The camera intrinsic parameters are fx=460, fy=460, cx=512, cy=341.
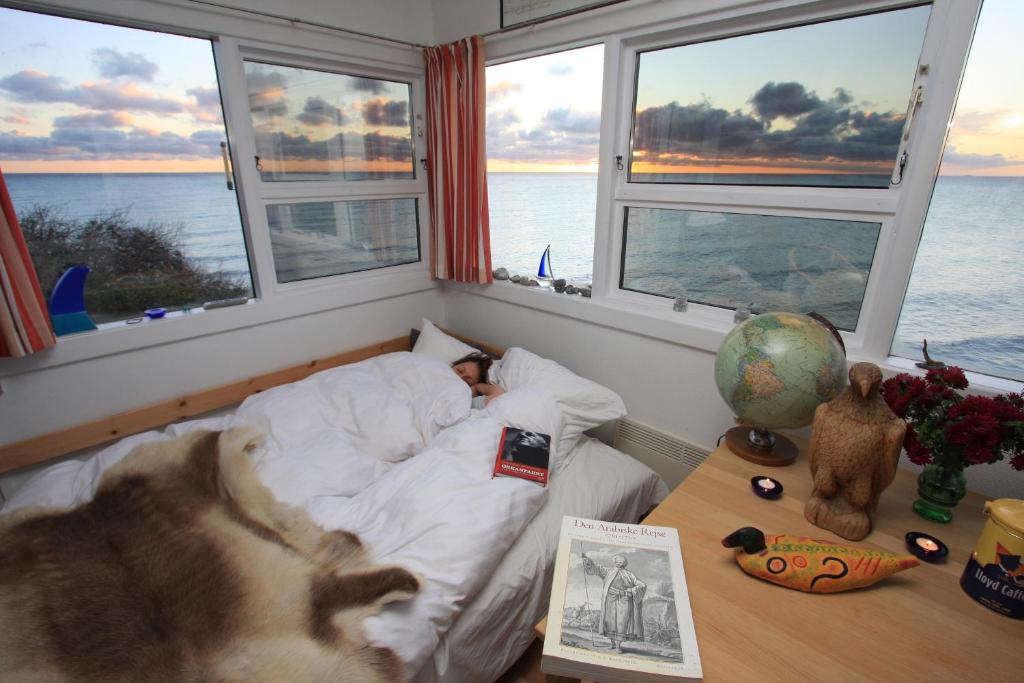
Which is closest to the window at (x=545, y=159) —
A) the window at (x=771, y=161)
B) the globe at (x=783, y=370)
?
the window at (x=771, y=161)

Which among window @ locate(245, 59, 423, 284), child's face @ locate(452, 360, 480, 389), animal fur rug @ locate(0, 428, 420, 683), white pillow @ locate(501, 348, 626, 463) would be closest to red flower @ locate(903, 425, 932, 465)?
white pillow @ locate(501, 348, 626, 463)

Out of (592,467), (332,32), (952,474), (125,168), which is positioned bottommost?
(592,467)

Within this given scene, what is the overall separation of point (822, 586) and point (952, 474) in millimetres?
449

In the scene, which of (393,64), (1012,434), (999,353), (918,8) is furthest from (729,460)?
(393,64)

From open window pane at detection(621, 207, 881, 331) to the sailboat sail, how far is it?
44 cm

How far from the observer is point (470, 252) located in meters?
2.38

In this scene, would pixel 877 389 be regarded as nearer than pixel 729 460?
Yes

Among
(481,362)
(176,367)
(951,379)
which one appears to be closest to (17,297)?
(176,367)

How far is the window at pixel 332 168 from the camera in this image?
2051 millimetres

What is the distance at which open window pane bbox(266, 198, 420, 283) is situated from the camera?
7.12 ft

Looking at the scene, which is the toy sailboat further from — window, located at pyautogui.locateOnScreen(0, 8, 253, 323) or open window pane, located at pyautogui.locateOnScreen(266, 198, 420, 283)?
window, located at pyautogui.locateOnScreen(0, 8, 253, 323)

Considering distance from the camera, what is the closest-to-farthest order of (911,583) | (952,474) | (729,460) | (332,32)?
(911,583)
(952,474)
(729,460)
(332,32)

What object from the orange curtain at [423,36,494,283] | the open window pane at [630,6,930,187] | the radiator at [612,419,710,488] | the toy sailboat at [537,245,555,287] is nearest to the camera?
the open window pane at [630,6,930,187]

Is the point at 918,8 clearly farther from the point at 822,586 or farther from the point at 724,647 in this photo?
the point at 724,647
